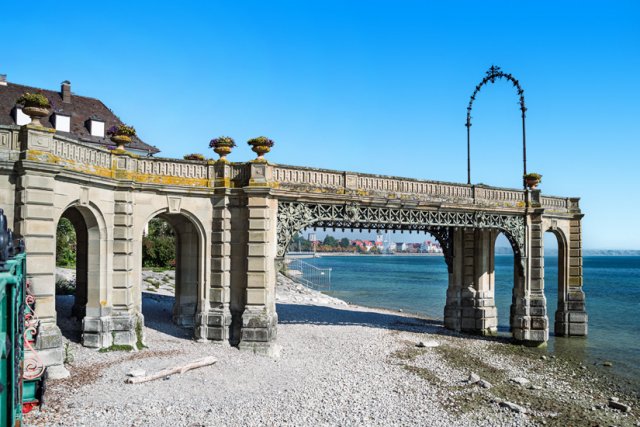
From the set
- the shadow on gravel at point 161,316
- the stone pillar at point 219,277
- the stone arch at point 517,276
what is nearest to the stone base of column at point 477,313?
the stone arch at point 517,276

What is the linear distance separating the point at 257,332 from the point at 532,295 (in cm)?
1476

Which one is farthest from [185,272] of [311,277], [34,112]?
[311,277]

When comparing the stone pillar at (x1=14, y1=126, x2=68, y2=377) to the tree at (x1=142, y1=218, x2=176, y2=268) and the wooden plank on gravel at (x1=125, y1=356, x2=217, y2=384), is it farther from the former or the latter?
the tree at (x1=142, y1=218, x2=176, y2=268)

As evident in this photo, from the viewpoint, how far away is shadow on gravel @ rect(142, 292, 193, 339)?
20203 mm

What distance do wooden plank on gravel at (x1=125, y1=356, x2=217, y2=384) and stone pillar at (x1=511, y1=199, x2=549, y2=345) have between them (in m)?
15.9

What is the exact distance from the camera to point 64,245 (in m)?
36.8

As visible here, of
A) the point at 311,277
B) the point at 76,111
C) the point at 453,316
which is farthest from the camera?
the point at 311,277

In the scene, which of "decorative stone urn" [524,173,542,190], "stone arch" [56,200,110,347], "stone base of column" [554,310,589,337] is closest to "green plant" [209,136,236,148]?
"stone arch" [56,200,110,347]

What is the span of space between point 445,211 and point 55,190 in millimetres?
15861

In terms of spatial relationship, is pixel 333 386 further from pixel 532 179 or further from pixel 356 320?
pixel 532 179

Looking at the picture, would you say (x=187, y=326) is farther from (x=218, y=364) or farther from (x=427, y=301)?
(x=427, y=301)

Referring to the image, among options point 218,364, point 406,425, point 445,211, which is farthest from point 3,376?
point 445,211

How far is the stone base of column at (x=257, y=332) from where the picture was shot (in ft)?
59.1

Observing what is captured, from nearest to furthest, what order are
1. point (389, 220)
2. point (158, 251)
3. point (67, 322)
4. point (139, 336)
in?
point (139, 336), point (67, 322), point (389, 220), point (158, 251)
